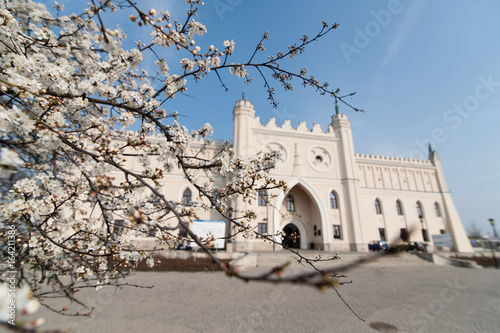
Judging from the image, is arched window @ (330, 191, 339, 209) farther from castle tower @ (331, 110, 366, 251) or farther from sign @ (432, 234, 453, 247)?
sign @ (432, 234, 453, 247)

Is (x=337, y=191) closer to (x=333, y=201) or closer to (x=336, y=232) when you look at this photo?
(x=333, y=201)

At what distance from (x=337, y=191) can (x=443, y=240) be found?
10784 mm

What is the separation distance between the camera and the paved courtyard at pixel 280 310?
4.79m

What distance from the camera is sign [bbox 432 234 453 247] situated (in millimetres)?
21953

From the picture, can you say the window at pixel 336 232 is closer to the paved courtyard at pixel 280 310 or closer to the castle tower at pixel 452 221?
the paved courtyard at pixel 280 310

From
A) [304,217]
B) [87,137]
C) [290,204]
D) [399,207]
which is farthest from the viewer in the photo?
[399,207]

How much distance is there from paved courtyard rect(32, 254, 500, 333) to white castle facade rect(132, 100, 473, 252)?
38.1 ft

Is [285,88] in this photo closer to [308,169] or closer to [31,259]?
[31,259]

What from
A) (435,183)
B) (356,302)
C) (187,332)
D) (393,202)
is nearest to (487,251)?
(435,183)

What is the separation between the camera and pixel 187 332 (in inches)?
176

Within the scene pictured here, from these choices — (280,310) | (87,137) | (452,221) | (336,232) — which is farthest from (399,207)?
(87,137)

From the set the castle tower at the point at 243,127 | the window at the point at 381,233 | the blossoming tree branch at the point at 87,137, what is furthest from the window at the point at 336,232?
the blossoming tree branch at the point at 87,137

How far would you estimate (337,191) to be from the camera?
22312 mm

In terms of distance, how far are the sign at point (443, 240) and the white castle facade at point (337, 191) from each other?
1.26 meters
